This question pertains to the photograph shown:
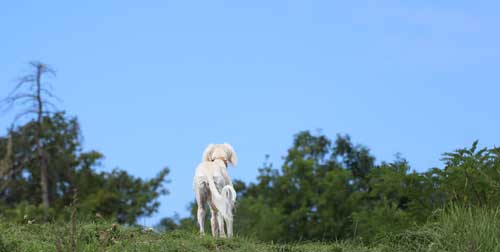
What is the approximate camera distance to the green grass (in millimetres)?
11398

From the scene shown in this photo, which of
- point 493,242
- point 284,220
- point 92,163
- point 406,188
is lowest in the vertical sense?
point 493,242

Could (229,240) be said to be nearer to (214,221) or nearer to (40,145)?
(214,221)

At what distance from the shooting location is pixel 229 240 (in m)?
12.7

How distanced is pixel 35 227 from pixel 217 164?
3.03 metres

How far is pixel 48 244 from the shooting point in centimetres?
1155

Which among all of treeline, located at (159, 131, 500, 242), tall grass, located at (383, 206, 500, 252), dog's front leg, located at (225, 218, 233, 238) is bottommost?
tall grass, located at (383, 206, 500, 252)

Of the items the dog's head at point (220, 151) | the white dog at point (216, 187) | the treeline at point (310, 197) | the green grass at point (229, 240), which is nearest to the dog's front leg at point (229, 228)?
the white dog at point (216, 187)

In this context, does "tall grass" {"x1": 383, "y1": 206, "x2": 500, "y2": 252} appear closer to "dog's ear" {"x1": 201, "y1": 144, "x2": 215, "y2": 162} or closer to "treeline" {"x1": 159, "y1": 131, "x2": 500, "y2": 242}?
"dog's ear" {"x1": 201, "y1": 144, "x2": 215, "y2": 162}

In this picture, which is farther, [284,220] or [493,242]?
[284,220]

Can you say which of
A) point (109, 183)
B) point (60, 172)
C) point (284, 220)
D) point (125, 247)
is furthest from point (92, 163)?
point (125, 247)

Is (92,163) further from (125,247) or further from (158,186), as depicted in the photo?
(125,247)

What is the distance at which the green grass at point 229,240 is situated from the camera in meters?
11.4

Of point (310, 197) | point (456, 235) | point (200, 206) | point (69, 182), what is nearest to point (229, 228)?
point (200, 206)

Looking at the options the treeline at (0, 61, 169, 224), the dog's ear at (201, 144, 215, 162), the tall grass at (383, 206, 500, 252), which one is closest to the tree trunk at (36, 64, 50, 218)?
the treeline at (0, 61, 169, 224)
